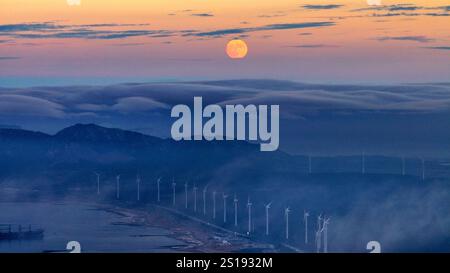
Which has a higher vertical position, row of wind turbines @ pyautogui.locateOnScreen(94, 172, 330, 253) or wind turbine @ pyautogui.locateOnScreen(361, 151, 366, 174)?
wind turbine @ pyautogui.locateOnScreen(361, 151, 366, 174)

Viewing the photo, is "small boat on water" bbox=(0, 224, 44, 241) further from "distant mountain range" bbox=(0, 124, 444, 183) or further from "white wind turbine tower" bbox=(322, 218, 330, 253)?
"white wind turbine tower" bbox=(322, 218, 330, 253)

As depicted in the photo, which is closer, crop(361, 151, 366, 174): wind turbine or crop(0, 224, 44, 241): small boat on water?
crop(0, 224, 44, 241): small boat on water

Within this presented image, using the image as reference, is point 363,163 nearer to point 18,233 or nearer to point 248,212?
point 248,212

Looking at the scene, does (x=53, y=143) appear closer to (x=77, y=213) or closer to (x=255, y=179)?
(x=77, y=213)

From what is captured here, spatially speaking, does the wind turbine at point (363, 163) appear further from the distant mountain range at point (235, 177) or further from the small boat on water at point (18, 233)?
the small boat on water at point (18, 233)

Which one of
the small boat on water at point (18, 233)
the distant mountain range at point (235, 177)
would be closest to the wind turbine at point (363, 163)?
the distant mountain range at point (235, 177)

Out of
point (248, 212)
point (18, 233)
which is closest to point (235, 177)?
point (248, 212)

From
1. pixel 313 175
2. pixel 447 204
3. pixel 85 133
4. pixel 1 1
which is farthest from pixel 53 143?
pixel 447 204

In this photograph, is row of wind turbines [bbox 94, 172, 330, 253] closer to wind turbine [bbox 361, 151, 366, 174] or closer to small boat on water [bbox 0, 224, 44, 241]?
wind turbine [bbox 361, 151, 366, 174]

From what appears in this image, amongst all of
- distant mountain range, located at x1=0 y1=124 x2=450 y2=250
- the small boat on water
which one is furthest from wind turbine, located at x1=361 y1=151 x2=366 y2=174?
the small boat on water

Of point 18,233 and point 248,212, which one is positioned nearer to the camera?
point 18,233

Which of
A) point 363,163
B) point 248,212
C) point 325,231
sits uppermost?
point 363,163
